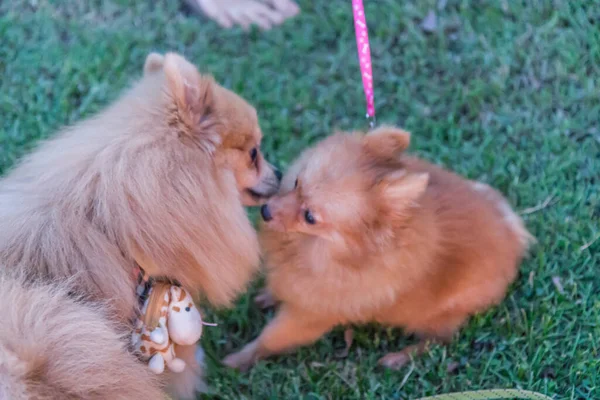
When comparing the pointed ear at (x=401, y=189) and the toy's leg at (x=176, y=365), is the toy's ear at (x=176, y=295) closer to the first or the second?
the toy's leg at (x=176, y=365)

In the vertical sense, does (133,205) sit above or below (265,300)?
above

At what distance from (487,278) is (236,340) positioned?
4.84 feet

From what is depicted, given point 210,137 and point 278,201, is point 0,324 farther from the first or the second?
point 278,201

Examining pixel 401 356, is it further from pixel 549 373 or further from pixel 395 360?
pixel 549 373

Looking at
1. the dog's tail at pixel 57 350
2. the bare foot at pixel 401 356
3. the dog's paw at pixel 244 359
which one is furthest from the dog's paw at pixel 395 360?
the dog's tail at pixel 57 350

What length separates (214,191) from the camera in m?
2.21

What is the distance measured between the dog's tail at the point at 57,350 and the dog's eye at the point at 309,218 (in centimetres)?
99

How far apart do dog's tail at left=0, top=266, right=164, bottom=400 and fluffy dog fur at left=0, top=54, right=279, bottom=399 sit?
11 millimetres

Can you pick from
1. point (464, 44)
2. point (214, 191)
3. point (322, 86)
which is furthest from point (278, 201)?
point (464, 44)

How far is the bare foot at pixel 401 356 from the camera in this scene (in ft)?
10.2

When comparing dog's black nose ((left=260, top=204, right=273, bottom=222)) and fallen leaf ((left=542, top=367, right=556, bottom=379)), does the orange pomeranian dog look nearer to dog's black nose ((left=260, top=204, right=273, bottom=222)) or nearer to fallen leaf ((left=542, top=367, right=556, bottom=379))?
dog's black nose ((left=260, top=204, right=273, bottom=222))

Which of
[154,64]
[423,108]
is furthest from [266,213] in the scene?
[423,108]

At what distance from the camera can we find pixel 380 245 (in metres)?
2.60

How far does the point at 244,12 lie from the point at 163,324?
335 cm
